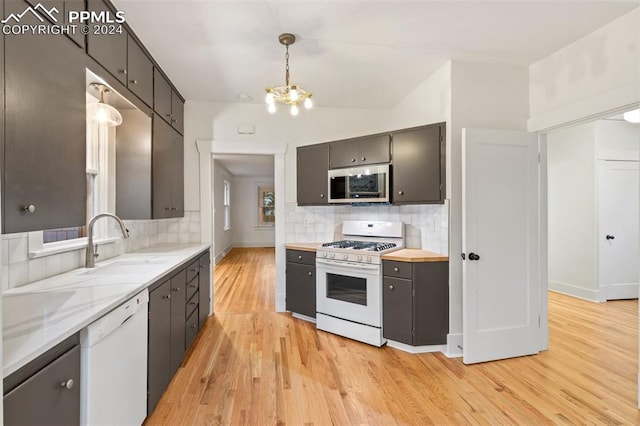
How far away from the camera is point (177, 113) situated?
3518 mm

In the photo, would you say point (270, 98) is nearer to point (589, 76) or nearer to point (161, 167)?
point (161, 167)

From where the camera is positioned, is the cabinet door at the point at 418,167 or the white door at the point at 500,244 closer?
the white door at the point at 500,244

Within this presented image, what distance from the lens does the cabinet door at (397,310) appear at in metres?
2.83

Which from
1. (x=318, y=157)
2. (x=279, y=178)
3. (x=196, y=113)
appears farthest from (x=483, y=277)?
(x=196, y=113)

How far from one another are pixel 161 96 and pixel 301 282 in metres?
2.37

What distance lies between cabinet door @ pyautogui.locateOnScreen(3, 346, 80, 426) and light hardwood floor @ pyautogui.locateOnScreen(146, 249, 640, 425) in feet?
3.11

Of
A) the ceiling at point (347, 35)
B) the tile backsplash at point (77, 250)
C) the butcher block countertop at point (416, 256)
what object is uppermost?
the ceiling at point (347, 35)

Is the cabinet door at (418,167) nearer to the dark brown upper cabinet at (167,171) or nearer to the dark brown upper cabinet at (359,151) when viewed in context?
the dark brown upper cabinet at (359,151)

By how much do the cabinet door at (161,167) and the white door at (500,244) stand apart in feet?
8.76

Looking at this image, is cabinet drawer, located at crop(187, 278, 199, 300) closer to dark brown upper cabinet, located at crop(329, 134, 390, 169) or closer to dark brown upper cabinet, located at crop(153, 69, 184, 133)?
dark brown upper cabinet, located at crop(153, 69, 184, 133)

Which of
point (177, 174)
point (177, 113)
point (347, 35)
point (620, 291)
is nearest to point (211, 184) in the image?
point (177, 174)

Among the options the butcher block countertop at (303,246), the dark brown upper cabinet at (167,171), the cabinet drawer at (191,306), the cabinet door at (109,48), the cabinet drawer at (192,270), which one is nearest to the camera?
the cabinet door at (109,48)

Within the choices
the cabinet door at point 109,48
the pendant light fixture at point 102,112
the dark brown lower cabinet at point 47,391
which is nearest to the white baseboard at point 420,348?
the dark brown lower cabinet at point 47,391

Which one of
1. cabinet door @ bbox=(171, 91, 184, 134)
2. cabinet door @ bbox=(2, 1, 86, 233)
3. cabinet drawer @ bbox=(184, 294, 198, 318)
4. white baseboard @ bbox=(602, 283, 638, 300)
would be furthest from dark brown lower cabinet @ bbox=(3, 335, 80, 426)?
white baseboard @ bbox=(602, 283, 638, 300)
